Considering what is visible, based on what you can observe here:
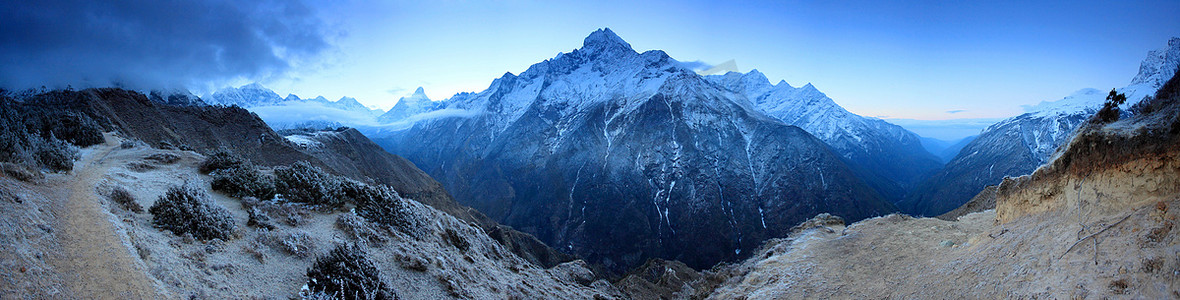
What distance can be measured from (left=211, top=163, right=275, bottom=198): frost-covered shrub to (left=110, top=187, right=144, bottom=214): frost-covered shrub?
3602 millimetres

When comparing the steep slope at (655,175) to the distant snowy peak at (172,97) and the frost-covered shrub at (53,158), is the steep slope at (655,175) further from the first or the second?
the frost-covered shrub at (53,158)

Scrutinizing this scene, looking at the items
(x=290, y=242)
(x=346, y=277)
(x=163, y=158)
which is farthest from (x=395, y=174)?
(x=346, y=277)

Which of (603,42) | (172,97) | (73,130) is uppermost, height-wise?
(603,42)

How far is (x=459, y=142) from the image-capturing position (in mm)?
188500

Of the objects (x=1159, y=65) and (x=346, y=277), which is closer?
(x=346, y=277)

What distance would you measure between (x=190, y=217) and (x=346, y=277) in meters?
4.56

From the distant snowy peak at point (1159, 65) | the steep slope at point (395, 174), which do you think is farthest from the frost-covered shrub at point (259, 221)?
the distant snowy peak at point (1159, 65)

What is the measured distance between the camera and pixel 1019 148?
135875 mm

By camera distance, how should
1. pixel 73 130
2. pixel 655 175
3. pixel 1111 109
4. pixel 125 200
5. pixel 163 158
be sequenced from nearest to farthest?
pixel 125 200 < pixel 1111 109 < pixel 163 158 < pixel 73 130 < pixel 655 175

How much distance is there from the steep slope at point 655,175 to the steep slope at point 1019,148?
3606 cm

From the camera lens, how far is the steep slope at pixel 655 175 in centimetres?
9669

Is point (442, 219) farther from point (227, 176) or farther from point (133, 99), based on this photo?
point (133, 99)

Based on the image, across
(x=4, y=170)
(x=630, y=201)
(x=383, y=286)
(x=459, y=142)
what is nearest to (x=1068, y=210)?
(x=383, y=286)

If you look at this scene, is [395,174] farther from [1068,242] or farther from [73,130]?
[1068,242]
